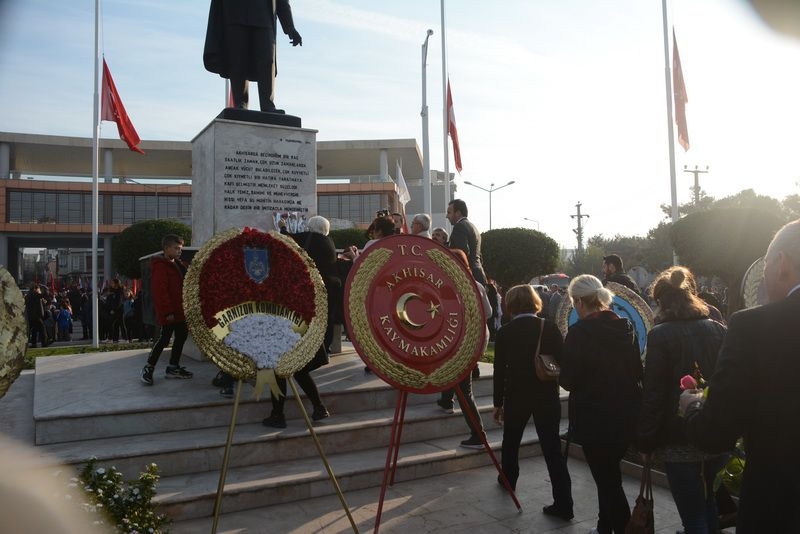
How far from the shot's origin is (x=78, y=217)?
146 ft

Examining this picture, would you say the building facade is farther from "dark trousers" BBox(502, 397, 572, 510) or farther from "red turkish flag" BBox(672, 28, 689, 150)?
"dark trousers" BBox(502, 397, 572, 510)

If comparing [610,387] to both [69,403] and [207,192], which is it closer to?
[69,403]

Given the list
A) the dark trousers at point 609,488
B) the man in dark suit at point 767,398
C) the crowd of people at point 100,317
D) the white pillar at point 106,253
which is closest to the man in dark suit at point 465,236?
the dark trousers at point 609,488

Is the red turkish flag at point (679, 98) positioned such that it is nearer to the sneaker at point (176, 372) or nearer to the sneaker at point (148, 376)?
the sneaker at point (176, 372)

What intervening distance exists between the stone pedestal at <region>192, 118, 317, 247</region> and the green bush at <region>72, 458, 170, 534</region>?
4.19 meters

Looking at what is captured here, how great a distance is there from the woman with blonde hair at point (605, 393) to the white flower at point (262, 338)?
72.6 inches

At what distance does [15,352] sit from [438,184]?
165 feet

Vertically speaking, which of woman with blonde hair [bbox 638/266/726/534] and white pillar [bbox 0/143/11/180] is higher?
white pillar [bbox 0/143/11/180]

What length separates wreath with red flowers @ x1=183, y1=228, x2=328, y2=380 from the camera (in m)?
3.69

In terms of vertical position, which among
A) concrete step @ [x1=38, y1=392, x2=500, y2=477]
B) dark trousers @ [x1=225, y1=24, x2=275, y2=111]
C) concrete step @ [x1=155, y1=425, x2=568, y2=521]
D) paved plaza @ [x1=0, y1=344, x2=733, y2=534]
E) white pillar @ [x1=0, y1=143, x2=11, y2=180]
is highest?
white pillar @ [x1=0, y1=143, x2=11, y2=180]

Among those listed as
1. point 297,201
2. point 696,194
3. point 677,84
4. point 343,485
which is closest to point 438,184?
point 696,194

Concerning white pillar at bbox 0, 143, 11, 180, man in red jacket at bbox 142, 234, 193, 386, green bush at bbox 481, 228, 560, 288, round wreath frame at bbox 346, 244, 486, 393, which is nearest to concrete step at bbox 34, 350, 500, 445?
man in red jacket at bbox 142, 234, 193, 386

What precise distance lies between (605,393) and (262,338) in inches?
87.4

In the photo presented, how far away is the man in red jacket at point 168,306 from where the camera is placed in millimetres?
5867
